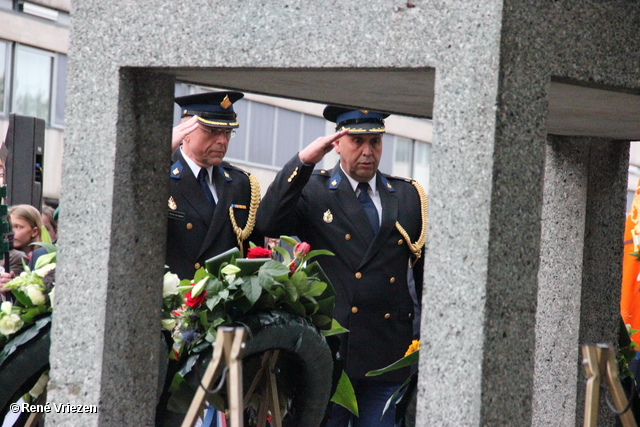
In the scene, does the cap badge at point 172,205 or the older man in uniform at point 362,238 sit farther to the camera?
the cap badge at point 172,205

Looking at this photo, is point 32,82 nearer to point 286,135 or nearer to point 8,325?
point 286,135

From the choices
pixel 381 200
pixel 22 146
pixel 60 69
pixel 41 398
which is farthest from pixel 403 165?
pixel 41 398

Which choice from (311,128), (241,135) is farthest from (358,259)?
(311,128)

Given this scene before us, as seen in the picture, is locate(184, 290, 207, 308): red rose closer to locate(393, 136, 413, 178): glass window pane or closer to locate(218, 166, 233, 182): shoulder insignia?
locate(218, 166, 233, 182): shoulder insignia

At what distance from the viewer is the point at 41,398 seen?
3.42m

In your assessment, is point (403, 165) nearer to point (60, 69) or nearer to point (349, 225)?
point (60, 69)

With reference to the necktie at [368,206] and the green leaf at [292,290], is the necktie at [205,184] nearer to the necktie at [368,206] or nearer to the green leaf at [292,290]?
the necktie at [368,206]

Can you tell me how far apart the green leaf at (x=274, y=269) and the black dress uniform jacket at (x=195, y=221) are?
62.0 inches

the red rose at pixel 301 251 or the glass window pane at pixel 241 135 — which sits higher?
the glass window pane at pixel 241 135

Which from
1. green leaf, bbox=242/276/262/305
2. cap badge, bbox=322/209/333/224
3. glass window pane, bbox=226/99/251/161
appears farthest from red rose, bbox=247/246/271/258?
glass window pane, bbox=226/99/251/161

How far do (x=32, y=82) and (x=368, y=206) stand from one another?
1538cm

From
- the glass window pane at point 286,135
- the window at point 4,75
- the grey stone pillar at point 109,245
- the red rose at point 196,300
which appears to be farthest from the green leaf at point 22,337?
the glass window pane at point 286,135

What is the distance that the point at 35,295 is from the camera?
3.39 m

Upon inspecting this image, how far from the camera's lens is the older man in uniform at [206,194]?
Result: 5.06 m
